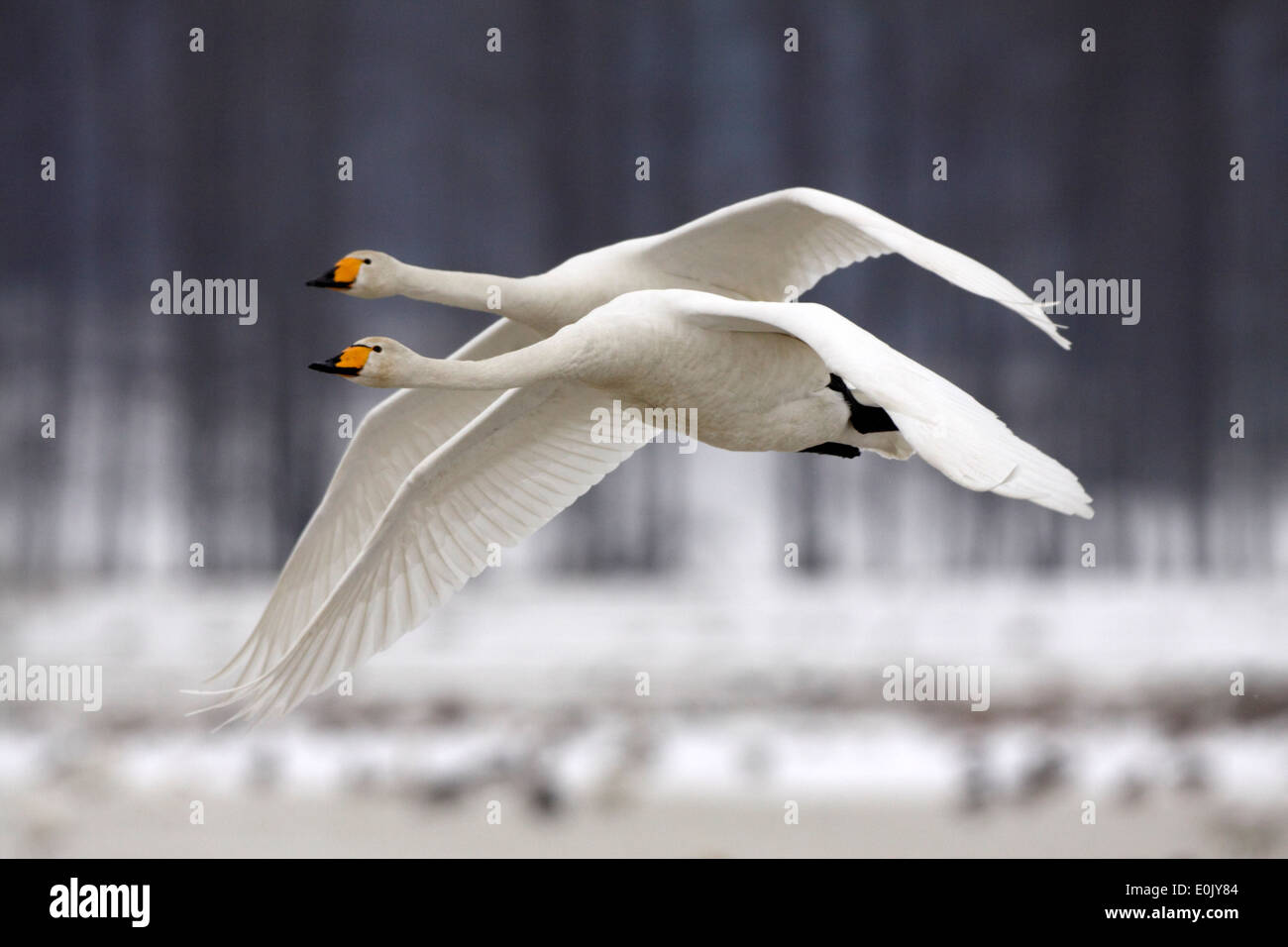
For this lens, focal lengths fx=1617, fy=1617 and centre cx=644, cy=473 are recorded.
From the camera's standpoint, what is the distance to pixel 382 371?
3.29 m

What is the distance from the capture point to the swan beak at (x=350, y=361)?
127 inches

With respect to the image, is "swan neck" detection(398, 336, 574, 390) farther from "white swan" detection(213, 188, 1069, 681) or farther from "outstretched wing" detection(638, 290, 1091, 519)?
"white swan" detection(213, 188, 1069, 681)

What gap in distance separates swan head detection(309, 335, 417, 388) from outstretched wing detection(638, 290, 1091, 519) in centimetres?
71

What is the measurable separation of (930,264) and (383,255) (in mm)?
1342

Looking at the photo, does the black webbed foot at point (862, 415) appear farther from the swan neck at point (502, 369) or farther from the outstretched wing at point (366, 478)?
the outstretched wing at point (366, 478)

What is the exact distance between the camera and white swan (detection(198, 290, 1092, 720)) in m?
2.76

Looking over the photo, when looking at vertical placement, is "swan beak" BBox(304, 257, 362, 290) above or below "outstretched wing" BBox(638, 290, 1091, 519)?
above

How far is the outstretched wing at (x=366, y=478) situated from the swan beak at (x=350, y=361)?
1.36 meters

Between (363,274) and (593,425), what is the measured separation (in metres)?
0.71

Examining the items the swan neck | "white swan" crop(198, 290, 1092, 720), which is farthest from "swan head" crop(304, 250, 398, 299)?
the swan neck

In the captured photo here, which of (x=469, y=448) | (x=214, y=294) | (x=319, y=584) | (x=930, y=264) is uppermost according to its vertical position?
(x=214, y=294)

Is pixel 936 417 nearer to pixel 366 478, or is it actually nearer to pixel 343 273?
pixel 343 273

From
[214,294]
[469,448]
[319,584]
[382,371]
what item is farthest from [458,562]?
[214,294]

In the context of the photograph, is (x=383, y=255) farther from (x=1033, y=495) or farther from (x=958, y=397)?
(x=1033, y=495)
